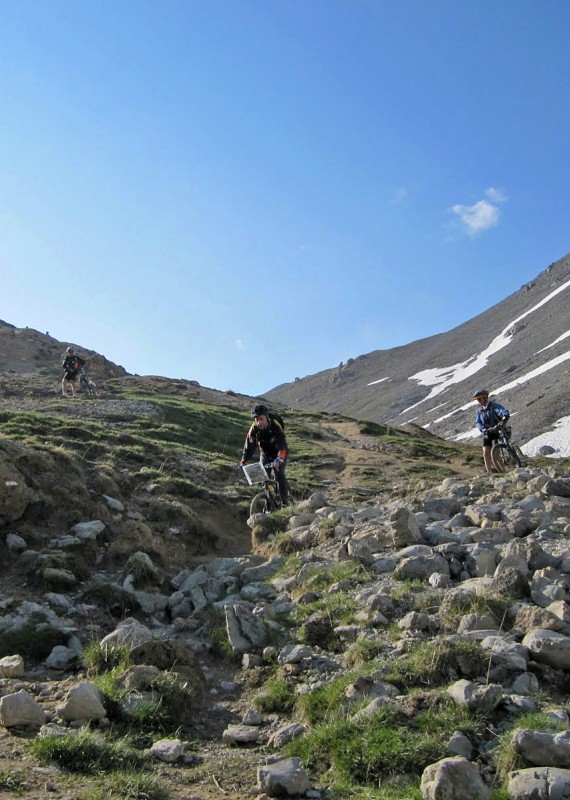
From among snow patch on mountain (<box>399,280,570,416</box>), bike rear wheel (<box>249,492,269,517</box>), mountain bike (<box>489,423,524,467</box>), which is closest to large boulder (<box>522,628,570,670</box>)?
bike rear wheel (<box>249,492,269,517</box>)

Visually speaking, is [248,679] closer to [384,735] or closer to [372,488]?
[384,735]

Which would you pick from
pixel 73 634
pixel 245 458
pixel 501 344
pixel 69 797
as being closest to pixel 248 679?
pixel 73 634

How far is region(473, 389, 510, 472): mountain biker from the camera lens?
16203 millimetres

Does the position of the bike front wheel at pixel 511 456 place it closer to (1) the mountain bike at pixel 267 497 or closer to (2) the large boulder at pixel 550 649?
(1) the mountain bike at pixel 267 497

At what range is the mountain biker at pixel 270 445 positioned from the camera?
41.9ft

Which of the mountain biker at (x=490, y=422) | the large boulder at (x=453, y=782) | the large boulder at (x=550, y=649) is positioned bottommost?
the large boulder at (x=453, y=782)

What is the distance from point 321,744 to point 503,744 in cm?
128

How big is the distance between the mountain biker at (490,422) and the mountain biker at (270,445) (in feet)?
18.7

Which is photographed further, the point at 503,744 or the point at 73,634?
the point at 73,634

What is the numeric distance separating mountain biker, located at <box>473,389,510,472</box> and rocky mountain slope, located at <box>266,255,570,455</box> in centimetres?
2903

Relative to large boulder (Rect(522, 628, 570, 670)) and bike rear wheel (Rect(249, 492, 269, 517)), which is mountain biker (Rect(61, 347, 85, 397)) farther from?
large boulder (Rect(522, 628, 570, 670))

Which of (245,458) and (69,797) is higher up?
(245,458)

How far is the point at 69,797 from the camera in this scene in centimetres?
405

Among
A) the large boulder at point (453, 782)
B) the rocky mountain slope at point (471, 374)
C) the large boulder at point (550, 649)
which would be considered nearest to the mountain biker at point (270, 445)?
the large boulder at point (550, 649)
